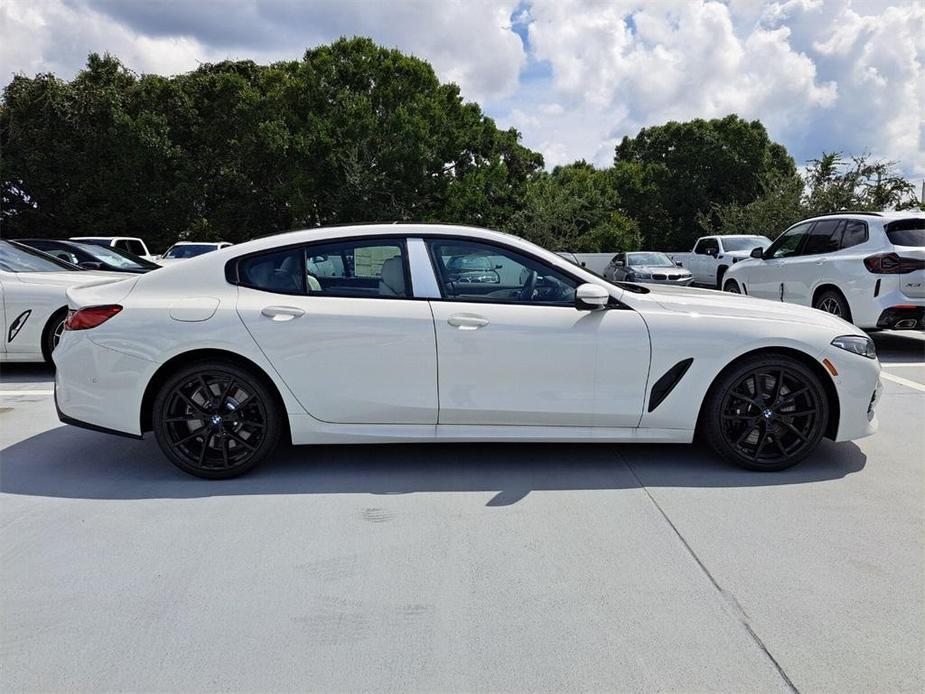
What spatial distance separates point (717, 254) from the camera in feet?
64.4

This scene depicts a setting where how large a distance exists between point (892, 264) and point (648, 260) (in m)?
12.8

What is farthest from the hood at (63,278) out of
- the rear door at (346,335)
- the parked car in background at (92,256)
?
the rear door at (346,335)

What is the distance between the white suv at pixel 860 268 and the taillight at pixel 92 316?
7931 mm

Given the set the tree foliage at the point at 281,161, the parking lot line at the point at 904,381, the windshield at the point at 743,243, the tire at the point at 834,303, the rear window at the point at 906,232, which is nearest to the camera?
the parking lot line at the point at 904,381

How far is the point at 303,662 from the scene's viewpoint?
2.39 m

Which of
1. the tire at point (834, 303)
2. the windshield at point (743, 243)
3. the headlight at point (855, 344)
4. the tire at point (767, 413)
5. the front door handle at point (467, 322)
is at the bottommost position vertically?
the tire at point (767, 413)

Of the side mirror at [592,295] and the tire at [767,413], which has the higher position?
the side mirror at [592,295]

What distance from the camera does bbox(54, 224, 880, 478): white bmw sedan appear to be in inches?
156

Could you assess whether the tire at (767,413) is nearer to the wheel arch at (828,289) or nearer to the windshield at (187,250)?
the wheel arch at (828,289)

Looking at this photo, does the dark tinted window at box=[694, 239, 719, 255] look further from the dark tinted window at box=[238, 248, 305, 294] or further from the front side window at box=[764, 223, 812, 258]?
the dark tinted window at box=[238, 248, 305, 294]

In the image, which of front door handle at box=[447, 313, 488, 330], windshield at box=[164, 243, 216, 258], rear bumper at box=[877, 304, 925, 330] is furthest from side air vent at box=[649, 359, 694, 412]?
windshield at box=[164, 243, 216, 258]

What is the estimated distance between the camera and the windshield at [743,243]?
19.7 metres

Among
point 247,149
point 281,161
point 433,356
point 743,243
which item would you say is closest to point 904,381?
point 433,356

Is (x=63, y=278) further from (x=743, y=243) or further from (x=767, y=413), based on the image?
(x=743, y=243)
